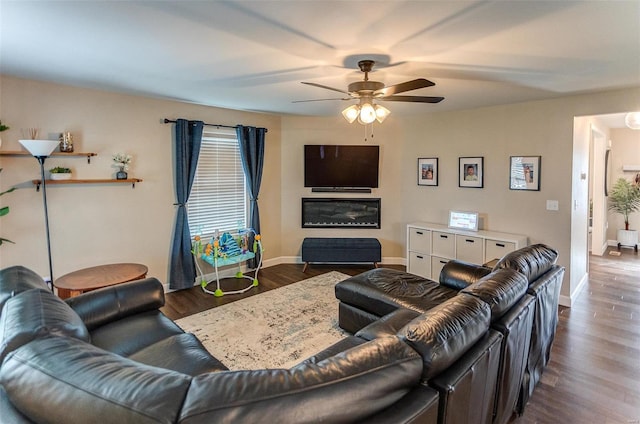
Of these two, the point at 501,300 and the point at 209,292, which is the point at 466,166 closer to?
the point at 501,300

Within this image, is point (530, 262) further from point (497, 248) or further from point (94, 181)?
point (94, 181)

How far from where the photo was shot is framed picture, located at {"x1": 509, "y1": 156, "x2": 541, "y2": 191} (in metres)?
4.36

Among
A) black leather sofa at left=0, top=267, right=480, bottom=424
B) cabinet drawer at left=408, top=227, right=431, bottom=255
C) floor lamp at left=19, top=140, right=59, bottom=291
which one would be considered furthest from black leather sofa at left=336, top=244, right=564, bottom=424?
floor lamp at left=19, top=140, right=59, bottom=291

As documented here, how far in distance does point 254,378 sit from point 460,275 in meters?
2.61

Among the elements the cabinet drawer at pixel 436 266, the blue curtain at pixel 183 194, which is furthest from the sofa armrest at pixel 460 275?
the blue curtain at pixel 183 194

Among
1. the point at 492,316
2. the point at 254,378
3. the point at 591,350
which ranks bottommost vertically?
the point at 591,350

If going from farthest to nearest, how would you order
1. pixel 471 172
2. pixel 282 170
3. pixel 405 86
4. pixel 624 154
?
1. pixel 624 154
2. pixel 282 170
3. pixel 471 172
4. pixel 405 86

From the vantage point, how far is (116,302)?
2.49 metres

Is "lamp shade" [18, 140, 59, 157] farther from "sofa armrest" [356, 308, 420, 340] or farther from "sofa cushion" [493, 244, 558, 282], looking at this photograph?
"sofa cushion" [493, 244, 558, 282]

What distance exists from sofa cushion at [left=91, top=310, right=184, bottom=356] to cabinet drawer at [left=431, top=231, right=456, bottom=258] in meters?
3.78

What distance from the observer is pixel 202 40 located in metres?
2.41

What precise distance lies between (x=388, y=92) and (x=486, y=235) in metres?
2.72

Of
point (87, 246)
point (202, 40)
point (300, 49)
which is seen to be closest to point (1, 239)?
point (87, 246)

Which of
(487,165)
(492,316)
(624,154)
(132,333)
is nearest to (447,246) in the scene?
(487,165)
